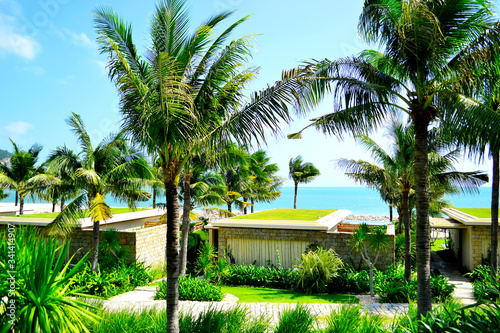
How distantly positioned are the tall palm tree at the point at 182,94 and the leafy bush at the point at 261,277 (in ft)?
29.7

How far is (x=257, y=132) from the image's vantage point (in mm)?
7383

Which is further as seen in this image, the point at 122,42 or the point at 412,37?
the point at 122,42

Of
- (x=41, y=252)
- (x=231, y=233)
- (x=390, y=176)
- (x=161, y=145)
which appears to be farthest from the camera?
(x=231, y=233)

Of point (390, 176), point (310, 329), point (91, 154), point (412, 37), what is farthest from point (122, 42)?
point (390, 176)

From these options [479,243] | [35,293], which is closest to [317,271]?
[479,243]

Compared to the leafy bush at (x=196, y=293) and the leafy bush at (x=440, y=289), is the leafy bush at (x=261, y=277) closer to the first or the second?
the leafy bush at (x=196, y=293)

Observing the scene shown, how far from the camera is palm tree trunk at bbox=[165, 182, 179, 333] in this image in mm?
7031

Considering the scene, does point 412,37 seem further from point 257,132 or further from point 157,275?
point 157,275

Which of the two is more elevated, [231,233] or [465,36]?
[465,36]

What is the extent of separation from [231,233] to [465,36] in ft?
41.5

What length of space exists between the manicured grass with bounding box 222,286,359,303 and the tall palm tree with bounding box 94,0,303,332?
6.69m

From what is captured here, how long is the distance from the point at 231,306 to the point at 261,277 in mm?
5457

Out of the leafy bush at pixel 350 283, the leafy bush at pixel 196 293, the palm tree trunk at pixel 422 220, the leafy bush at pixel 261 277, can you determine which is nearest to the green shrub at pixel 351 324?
the palm tree trunk at pixel 422 220

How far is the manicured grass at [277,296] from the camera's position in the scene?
13164 millimetres
